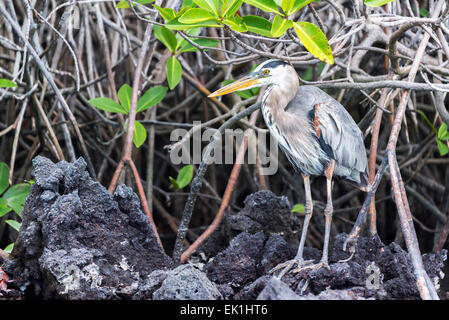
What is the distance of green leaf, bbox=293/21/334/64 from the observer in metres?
1.71

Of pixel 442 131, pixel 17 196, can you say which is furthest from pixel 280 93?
pixel 17 196

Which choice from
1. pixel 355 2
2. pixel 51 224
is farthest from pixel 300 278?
pixel 355 2

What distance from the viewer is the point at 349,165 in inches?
96.6

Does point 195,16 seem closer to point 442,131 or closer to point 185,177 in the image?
point 185,177

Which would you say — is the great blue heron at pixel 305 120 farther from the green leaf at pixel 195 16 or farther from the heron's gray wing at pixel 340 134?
the green leaf at pixel 195 16

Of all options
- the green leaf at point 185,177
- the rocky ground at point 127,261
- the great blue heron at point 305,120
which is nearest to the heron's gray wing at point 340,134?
the great blue heron at point 305,120

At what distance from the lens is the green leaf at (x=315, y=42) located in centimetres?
171

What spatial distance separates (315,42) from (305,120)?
681 mm

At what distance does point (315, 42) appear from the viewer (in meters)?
1.73

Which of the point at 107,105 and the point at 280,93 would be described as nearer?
the point at 280,93

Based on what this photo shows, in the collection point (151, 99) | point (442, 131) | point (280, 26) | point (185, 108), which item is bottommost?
point (442, 131)
